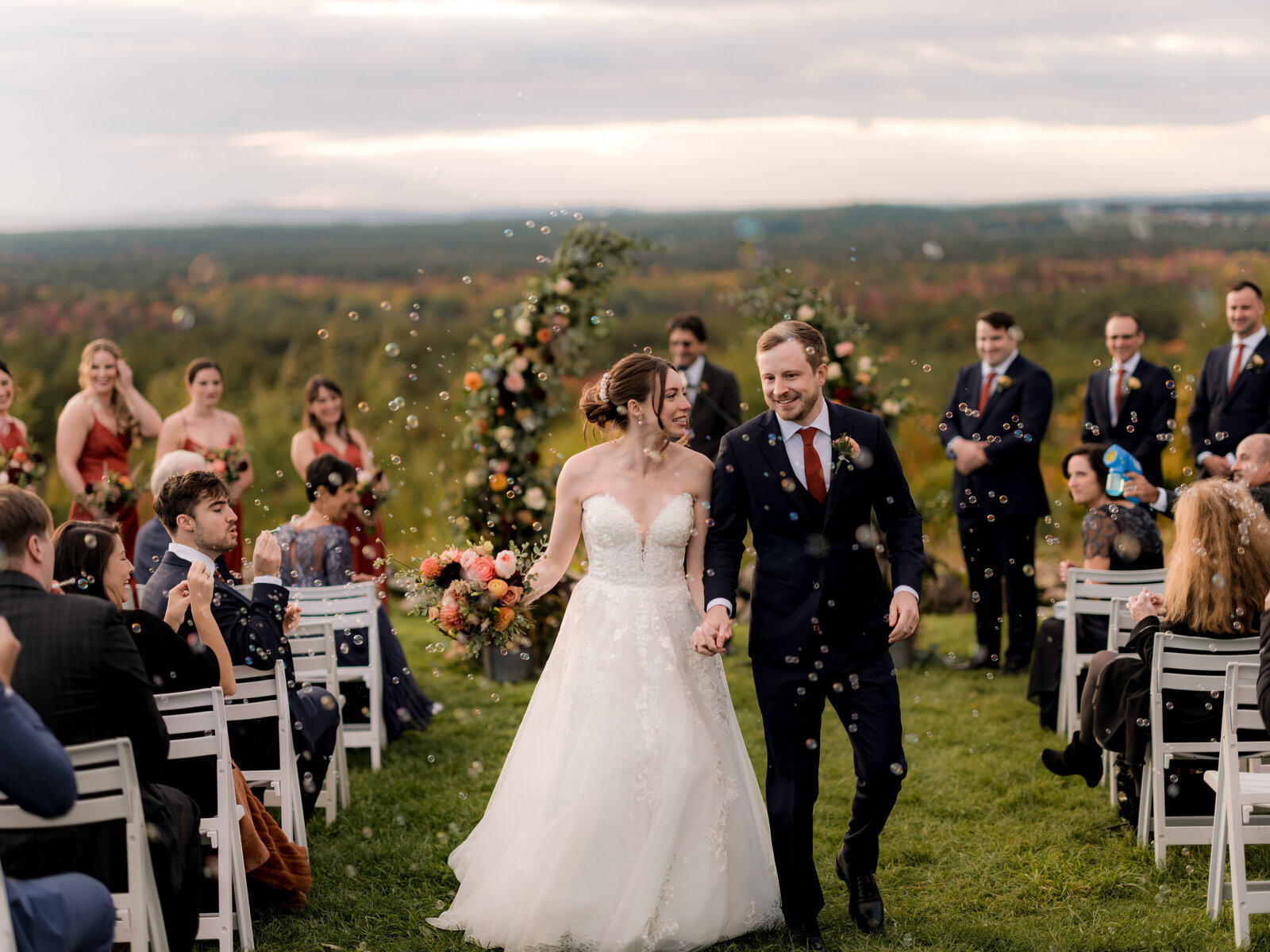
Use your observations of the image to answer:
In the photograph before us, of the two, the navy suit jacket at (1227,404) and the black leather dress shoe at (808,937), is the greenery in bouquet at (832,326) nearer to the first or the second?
the navy suit jacket at (1227,404)

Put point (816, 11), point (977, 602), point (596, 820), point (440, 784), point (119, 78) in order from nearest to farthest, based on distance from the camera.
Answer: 1. point (596, 820)
2. point (440, 784)
3. point (977, 602)
4. point (816, 11)
5. point (119, 78)

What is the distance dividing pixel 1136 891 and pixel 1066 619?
1.87 m

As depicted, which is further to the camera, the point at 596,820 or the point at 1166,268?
the point at 1166,268

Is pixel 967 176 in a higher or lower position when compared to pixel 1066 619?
higher

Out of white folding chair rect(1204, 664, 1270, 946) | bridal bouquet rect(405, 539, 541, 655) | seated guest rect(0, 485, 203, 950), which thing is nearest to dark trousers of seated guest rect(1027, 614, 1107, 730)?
white folding chair rect(1204, 664, 1270, 946)

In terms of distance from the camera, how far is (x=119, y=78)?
23.0 m

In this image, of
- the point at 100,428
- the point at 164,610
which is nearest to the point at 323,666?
the point at 164,610

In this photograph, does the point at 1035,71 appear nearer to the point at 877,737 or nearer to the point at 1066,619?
the point at 1066,619

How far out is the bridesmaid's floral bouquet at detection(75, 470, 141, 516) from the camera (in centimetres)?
740

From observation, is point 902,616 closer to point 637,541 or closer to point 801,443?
point 801,443

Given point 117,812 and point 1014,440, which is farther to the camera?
point 1014,440

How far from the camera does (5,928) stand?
2768 mm

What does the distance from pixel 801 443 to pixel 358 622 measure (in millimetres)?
3062

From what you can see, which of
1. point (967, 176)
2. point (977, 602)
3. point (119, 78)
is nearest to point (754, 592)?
point (977, 602)
